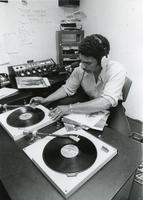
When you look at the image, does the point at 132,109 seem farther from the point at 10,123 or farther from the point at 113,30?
the point at 10,123

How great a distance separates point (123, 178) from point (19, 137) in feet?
1.62

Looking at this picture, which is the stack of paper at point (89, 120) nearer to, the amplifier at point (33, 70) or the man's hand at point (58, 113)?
the man's hand at point (58, 113)

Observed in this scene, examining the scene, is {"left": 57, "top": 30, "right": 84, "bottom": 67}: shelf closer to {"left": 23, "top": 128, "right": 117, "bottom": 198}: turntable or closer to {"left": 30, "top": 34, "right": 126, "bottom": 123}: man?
{"left": 30, "top": 34, "right": 126, "bottom": 123}: man

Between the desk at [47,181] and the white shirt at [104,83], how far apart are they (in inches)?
17.6

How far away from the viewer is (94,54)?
1136 millimetres

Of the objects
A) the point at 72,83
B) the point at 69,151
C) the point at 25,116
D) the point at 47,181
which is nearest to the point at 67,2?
the point at 72,83

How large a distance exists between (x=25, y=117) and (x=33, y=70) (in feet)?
3.03

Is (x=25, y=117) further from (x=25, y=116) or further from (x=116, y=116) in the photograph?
(x=116, y=116)

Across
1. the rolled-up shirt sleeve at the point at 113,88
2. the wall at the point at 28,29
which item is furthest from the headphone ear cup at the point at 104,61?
the wall at the point at 28,29

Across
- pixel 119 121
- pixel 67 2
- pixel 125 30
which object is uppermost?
pixel 67 2

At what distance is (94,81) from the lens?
1431mm

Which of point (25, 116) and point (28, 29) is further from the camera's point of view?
point (28, 29)

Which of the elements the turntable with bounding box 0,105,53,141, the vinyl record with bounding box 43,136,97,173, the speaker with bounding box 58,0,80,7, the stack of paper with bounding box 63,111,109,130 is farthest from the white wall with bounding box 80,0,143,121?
the vinyl record with bounding box 43,136,97,173

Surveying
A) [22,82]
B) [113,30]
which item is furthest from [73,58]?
[22,82]
